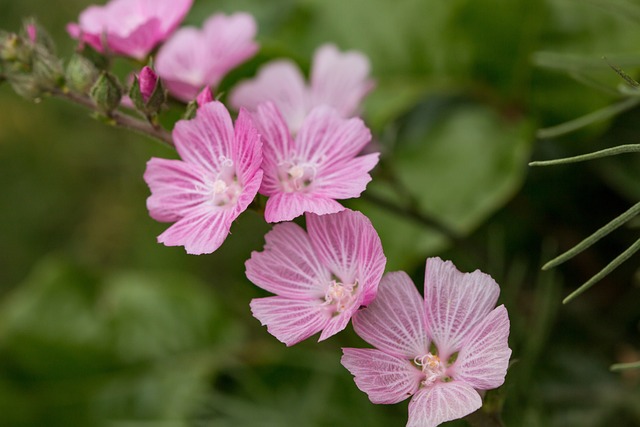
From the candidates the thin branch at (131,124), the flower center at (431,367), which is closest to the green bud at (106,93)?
the thin branch at (131,124)

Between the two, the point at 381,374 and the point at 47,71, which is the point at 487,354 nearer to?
the point at 381,374

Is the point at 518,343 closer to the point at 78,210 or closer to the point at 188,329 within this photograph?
the point at 188,329

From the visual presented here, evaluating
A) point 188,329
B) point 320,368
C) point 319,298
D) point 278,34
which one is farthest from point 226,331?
point 319,298

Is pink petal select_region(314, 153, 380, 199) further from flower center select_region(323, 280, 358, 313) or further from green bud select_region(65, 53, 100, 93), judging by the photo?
green bud select_region(65, 53, 100, 93)

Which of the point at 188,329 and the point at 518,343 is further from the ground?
the point at 518,343

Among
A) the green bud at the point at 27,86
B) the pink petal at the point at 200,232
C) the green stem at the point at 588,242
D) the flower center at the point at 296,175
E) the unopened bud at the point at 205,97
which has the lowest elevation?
the pink petal at the point at 200,232

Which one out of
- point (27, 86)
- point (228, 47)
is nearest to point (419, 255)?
point (228, 47)

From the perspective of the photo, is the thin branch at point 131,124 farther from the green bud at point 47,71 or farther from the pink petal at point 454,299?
the pink petal at point 454,299
